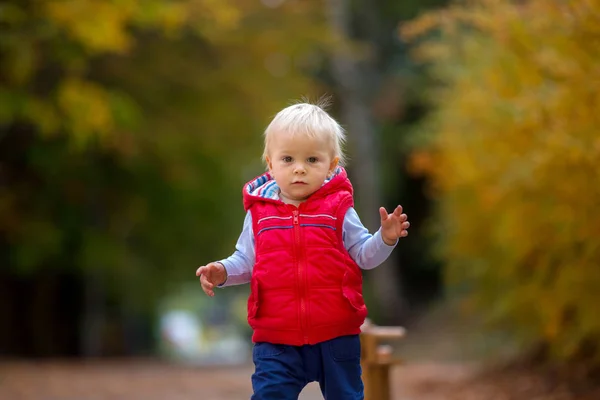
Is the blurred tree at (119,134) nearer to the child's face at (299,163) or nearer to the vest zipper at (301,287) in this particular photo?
the child's face at (299,163)

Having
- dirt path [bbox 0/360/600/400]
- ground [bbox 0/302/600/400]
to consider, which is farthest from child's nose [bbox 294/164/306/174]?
dirt path [bbox 0/360/600/400]

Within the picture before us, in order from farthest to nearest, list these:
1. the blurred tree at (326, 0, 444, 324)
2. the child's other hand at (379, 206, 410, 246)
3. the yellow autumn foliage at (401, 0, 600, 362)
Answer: the blurred tree at (326, 0, 444, 324), the yellow autumn foliage at (401, 0, 600, 362), the child's other hand at (379, 206, 410, 246)

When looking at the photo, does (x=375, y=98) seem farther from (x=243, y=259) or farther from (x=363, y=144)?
(x=243, y=259)

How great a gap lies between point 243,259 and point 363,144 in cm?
1806

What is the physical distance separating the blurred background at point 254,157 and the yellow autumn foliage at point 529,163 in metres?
0.03

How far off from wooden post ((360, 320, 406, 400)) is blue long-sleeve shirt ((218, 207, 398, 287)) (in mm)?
1468

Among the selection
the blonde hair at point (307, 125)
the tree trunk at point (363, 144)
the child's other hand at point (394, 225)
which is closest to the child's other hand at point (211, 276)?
the blonde hair at point (307, 125)

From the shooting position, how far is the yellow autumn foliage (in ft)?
20.3

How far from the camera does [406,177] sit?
86.5ft

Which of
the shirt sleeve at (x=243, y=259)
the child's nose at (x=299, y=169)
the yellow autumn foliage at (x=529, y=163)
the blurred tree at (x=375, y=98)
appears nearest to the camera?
the child's nose at (x=299, y=169)

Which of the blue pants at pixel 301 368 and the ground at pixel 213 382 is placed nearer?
the blue pants at pixel 301 368

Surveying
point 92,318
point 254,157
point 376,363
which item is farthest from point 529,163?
point 254,157

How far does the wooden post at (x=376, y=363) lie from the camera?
17.0ft

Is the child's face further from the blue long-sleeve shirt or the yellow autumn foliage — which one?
the yellow autumn foliage
